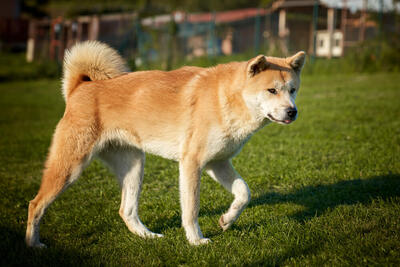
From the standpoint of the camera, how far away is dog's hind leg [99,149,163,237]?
12.4ft

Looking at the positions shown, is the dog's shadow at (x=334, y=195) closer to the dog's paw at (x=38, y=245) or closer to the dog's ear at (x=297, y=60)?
the dog's ear at (x=297, y=60)

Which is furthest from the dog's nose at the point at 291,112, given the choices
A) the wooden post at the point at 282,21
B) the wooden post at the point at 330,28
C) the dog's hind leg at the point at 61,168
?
the wooden post at the point at 282,21

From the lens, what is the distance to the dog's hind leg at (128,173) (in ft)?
12.4

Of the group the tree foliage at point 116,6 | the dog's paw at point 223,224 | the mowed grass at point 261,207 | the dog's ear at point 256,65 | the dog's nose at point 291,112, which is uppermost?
the tree foliage at point 116,6

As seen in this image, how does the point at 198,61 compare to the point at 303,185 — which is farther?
the point at 198,61

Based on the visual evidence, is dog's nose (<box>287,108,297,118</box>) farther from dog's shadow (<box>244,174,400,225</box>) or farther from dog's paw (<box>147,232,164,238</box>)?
dog's paw (<box>147,232,164,238</box>)

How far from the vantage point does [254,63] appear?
127 inches

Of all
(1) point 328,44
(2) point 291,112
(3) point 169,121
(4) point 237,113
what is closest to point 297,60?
(2) point 291,112

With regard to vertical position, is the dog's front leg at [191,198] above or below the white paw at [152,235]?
above

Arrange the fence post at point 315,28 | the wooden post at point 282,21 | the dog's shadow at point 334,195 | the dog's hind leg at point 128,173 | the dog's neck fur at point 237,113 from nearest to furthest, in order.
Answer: the dog's neck fur at point 237,113
the dog's hind leg at point 128,173
the dog's shadow at point 334,195
the fence post at point 315,28
the wooden post at point 282,21

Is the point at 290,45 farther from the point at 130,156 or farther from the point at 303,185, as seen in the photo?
the point at 130,156

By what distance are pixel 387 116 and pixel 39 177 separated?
22.7 feet

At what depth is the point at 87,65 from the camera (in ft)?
12.6

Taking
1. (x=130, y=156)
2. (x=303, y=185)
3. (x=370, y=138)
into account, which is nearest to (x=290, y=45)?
(x=370, y=138)
